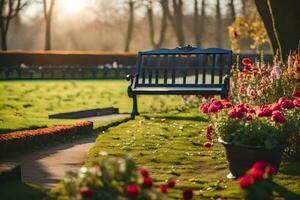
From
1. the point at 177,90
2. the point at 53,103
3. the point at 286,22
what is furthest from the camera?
A: the point at 53,103

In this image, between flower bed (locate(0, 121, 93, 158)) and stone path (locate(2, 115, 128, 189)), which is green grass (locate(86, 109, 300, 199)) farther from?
flower bed (locate(0, 121, 93, 158))

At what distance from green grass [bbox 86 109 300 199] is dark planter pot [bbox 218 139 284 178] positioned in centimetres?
19

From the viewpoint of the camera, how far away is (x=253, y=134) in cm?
649

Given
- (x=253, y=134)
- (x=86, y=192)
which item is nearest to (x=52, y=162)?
(x=253, y=134)

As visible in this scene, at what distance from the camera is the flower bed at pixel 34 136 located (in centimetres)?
823

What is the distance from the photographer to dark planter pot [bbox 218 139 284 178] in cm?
649

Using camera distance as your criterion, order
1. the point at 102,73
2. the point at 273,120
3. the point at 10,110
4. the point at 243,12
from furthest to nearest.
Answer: the point at 243,12 → the point at 102,73 → the point at 10,110 → the point at 273,120

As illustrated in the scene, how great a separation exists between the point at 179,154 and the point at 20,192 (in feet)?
9.68

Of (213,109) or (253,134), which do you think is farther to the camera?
(213,109)

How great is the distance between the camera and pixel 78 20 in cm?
7825

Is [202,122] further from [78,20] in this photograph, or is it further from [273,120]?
[78,20]

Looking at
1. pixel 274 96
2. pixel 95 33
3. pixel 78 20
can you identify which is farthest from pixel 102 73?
pixel 95 33

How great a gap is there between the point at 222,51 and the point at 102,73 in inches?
911

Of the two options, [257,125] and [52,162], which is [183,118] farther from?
[257,125]
